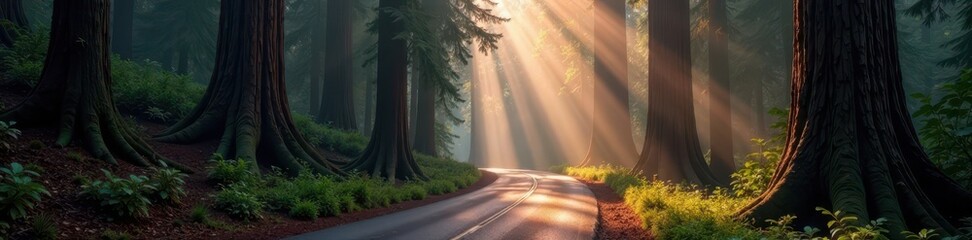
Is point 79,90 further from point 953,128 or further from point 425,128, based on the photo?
point 425,128

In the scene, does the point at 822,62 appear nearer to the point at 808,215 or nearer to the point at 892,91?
the point at 892,91

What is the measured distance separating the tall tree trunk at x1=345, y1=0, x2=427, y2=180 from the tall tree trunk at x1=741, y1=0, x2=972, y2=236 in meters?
11.6

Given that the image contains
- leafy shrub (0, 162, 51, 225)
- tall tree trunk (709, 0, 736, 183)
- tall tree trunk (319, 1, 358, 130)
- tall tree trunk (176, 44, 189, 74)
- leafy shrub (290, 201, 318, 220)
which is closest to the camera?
leafy shrub (0, 162, 51, 225)

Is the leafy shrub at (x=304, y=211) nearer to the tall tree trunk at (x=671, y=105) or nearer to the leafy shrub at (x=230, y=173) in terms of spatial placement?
the leafy shrub at (x=230, y=173)

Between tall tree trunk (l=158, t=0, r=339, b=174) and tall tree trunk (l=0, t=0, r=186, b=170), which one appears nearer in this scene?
tall tree trunk (l=0, t=0, r=186, b=170)

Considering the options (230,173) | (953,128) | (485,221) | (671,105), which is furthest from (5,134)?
(671,105)

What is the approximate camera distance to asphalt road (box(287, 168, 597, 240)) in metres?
8.75

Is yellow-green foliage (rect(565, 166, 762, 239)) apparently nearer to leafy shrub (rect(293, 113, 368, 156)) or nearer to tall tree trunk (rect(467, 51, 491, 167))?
leafy shrub (rect(293, 113, 368, 156))

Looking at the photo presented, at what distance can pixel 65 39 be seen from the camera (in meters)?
9.23

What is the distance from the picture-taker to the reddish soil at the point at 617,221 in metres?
9.57

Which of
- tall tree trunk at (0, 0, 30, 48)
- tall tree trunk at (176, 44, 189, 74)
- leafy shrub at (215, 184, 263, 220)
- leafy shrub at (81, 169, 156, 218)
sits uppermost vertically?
tall tree trunk at (176, 44, 189, 74)

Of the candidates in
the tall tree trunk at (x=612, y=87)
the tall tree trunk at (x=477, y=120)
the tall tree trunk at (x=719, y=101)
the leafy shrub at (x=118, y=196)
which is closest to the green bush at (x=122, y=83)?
the leafy shrub at (x=118, y=196)

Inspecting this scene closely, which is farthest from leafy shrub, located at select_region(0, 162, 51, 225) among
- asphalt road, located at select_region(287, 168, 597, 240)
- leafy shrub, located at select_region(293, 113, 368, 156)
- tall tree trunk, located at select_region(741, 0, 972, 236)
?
leafy shrub, located at select_region(293, 113, 368, 156)

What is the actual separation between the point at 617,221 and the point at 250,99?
8.85 metres
